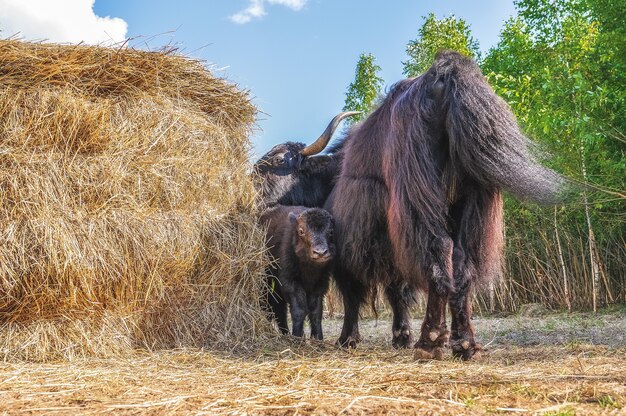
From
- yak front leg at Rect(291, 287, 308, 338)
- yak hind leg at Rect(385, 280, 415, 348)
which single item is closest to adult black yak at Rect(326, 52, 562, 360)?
yak hind leg at Rect(385, 280, 415, 348)

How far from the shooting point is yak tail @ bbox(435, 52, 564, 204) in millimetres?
4219

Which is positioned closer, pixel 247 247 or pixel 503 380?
pixel 503 380

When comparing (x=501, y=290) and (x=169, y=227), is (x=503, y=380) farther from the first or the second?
(x=501, y=290)

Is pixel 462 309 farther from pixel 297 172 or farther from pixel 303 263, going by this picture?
pixel 297 172

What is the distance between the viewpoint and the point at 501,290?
434 inches

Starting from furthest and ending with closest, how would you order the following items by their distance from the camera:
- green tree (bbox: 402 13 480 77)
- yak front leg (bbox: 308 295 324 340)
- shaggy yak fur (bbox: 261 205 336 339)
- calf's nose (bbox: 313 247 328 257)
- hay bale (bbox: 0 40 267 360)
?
green tree (bbox: 402 13 480 77) < yak front leg (bbox: 308 295 324 340) < shaggy yak fur (bbox: 261 205 336 339) < calf's nose (bbox: 313 247 328 257) < hay bale (bbox: 0 40 267 360)

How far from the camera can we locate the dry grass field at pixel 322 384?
2.75 m

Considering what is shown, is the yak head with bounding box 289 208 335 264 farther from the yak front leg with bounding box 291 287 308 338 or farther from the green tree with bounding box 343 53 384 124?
the green tree with bounding box 343 53 384 124

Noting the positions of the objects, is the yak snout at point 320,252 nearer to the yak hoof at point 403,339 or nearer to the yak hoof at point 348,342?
the yak hoof at point 348,342

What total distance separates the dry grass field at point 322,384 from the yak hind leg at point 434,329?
0.09 meters

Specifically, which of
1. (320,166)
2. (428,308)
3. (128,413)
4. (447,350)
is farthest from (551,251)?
(128,413)

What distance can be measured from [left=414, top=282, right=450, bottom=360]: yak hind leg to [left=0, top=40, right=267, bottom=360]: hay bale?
1.63 metres

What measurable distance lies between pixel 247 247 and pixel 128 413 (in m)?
2.94

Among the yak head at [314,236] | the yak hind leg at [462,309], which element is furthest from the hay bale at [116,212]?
the yak hind leg at [462,309]
